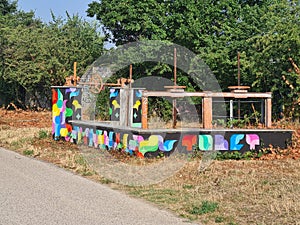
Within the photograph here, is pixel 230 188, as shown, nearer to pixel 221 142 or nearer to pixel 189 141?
pixel 189 141

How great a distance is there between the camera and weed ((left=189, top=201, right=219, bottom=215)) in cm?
787

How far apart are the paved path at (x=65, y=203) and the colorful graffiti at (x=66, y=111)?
6.21 meters

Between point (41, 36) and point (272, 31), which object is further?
point (41, 36)

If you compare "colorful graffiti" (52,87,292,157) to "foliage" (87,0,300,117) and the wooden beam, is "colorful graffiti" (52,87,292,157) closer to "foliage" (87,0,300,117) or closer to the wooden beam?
the wooden beam

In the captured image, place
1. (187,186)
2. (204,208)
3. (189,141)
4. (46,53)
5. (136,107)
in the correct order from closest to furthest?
(204,208), (187,186), (189,141), (136,107), (46,53)

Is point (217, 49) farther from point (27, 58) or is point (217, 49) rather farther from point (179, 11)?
point (27, 58)

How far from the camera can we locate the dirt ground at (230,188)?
767cm

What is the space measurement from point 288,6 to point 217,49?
4.53 meters

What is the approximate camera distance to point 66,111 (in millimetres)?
18031

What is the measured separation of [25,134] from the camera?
66.8ft

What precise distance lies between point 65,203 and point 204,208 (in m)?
2.28

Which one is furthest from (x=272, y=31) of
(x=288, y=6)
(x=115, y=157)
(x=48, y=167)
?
(x=48, y=167)

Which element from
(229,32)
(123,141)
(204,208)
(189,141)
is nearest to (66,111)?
(123,141)

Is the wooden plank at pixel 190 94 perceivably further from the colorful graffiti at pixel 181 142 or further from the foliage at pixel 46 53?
the foliage at pixel 46 53
